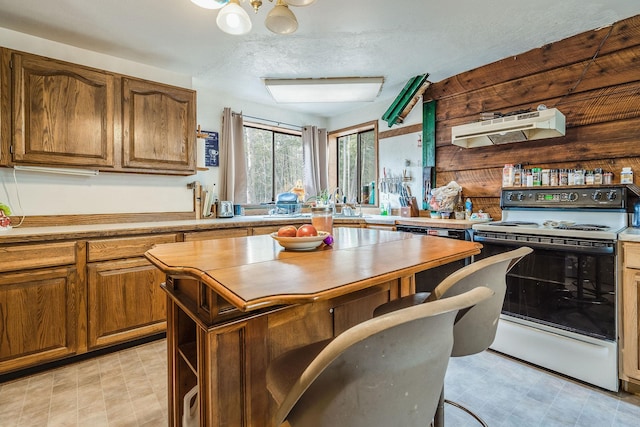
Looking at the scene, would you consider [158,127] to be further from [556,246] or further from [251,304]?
[556,246]

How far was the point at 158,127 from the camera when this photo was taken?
9.25ft

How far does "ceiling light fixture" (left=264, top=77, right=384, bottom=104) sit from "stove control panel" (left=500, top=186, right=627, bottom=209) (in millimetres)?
1717

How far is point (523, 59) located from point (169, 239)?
3.51 m

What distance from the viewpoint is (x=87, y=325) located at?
2230 mm

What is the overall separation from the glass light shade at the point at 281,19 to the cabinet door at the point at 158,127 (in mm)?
1685

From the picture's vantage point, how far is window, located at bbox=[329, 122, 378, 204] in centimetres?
434

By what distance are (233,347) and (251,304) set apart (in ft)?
1.28

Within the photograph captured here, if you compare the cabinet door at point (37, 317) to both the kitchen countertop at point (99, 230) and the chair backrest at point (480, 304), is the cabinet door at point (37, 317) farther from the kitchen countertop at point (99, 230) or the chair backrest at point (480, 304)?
the chair backrest at point (480, 304)

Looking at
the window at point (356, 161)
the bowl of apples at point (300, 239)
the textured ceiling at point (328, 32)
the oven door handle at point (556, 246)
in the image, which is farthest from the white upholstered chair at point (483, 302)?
the window at point (356, 161)

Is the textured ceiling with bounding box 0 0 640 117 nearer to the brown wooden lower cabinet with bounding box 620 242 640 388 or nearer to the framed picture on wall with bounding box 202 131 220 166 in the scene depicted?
the framed picture on wall with bounding box 202 131 220 166

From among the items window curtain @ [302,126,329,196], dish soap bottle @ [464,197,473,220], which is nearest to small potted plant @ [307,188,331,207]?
window curtain @ [302,126,329,196]

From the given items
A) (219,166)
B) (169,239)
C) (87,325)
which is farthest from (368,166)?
(87,325)

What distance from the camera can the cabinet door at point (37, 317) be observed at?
1959mm

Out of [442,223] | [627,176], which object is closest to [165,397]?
[442,223]
